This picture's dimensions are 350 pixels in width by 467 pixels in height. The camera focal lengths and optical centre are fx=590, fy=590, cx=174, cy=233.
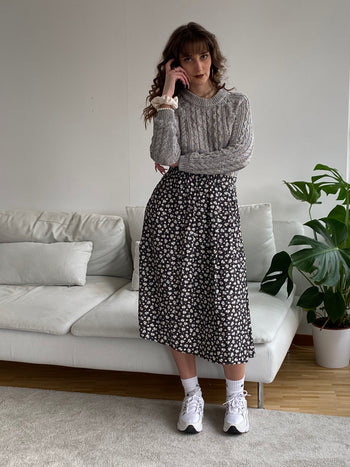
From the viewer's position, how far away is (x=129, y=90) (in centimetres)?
343

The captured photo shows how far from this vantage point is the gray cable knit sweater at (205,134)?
218 centimetres

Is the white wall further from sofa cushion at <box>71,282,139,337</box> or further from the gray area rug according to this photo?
the gray area rug

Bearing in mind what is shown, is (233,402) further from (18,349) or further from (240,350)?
(18,349)

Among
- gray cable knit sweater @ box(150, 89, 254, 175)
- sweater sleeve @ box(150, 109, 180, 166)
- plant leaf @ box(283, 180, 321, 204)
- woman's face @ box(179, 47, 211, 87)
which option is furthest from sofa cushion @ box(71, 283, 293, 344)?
woman's face @ box(179, 47, 211, 87)

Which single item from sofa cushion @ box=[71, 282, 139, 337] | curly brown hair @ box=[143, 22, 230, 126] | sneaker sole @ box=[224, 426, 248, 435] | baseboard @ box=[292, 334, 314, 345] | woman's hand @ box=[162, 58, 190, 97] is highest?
curly brown hair @ box=[143, 22, 230, 126]

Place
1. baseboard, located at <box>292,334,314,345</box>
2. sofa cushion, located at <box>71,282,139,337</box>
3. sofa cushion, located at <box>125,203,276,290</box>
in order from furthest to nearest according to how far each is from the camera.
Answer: baseboard, located at <box>292,334,314,345</box> → sofa cushion, located at <box>125,203,276,290</box> → sofa cushion, located at <box>71,282,139,337</box>

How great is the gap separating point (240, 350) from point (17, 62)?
236 cm

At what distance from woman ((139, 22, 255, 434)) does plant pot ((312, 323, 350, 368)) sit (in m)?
0.76

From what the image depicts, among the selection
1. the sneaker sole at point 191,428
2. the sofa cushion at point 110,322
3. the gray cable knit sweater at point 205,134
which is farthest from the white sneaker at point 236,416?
the gray cable knit sweater at point 205,134

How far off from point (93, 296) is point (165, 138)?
1085 mm

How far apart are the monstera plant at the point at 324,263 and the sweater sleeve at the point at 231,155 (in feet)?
1.85

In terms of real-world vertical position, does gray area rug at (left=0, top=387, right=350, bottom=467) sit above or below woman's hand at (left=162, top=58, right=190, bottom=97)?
below

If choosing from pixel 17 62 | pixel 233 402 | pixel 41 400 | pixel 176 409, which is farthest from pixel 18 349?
pixel 17 62

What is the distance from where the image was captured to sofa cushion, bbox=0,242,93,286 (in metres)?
3.13
